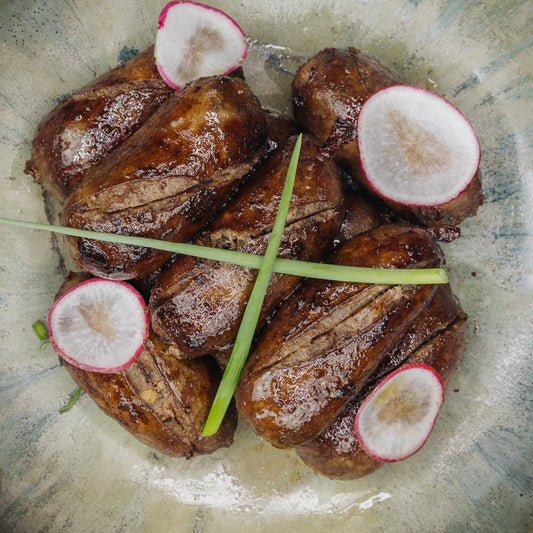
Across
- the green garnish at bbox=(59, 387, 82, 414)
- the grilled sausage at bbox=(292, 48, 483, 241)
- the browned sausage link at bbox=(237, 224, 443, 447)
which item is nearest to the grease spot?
the grilled sausage at bbox=(292, 48, 483, 241)

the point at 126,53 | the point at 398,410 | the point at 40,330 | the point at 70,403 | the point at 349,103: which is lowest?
the point at 398,410

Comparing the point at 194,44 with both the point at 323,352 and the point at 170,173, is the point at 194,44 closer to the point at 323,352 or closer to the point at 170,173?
the point at 170,173

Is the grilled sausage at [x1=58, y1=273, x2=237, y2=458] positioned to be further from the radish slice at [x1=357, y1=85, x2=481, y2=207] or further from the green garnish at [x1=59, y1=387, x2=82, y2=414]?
the radish slice at [x1=357, y1=85, x2=481, y2=207]

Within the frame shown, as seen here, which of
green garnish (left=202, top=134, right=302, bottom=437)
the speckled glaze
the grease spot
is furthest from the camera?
the grease spot

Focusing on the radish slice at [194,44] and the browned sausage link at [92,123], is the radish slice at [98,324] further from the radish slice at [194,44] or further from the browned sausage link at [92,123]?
the radish slice at [194,44]

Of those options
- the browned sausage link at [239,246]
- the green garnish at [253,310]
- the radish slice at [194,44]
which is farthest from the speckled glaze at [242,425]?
the browned sausage link at [239,246]

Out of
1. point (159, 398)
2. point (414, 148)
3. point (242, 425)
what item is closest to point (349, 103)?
point (414, 148)

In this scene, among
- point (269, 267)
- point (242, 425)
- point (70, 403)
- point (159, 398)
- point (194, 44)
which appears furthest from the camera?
point (242, 425)

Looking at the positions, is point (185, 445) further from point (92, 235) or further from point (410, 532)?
point (410, 532)

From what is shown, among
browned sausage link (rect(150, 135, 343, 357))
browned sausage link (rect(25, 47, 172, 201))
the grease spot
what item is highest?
the grease spot
